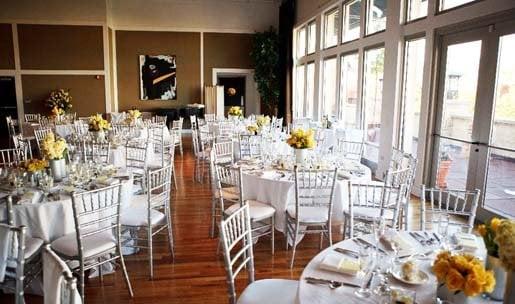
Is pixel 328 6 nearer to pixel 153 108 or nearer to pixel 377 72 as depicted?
pixel 377 72

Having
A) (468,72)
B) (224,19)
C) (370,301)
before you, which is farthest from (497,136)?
(224,19)

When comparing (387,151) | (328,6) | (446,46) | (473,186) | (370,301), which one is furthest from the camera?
(328,6)

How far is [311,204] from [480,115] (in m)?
2.73

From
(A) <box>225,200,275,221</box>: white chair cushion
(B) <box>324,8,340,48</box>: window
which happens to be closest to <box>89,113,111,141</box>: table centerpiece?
→ (A) <box>225,200,275,221</box>: white chair cushion

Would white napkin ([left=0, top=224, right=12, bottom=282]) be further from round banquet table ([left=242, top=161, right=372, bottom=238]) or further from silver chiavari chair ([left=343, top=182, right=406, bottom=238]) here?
silver chiavari chair ([left=343, top=182, right=406, bottom=238])

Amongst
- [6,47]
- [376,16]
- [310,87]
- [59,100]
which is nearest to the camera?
[376,16]

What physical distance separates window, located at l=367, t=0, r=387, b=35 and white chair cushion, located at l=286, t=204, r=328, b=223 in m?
4.97

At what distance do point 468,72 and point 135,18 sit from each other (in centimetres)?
1208

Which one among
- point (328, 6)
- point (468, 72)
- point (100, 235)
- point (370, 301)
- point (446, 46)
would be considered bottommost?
point (100, 235)

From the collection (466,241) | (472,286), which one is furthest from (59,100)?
(472,286)

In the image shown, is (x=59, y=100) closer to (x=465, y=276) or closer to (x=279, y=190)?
(x=279, y=190)

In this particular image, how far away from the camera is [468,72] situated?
5473 millimetres

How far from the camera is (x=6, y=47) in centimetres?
1295

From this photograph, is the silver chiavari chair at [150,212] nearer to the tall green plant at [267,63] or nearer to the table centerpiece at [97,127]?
the table centerpiece at [97,127]
